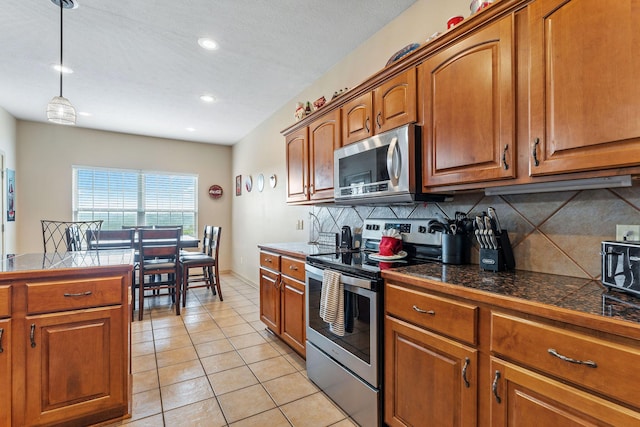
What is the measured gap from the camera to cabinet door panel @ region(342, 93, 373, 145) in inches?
81.6

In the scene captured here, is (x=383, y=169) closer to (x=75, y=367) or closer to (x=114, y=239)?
(x=75, y=367)

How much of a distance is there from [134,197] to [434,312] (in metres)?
5.77

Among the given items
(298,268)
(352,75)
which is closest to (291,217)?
(298,268)

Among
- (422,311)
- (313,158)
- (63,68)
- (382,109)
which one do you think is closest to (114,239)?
(63,68)

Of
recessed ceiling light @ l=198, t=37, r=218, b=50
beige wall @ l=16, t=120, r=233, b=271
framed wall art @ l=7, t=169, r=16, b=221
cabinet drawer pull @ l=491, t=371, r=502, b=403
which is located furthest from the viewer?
beige wall @ l=16, t=120, r=233, b=271

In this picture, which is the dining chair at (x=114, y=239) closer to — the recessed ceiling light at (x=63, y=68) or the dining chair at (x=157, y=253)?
the dining chair at (x=157, y=253)

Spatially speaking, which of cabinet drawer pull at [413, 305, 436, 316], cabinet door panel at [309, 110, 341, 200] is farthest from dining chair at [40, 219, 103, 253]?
cabinet drawer pull at [413, 305, 436, 316]

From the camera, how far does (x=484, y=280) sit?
52.3 inches

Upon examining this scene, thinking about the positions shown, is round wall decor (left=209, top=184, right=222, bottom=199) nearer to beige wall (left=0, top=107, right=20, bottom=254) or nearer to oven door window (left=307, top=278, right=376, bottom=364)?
beige wall (left=0, top=107, right=20, bottom=254)

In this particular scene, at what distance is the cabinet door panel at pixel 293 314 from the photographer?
93.5 inches

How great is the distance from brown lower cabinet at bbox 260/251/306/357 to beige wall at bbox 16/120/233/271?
12.2ft

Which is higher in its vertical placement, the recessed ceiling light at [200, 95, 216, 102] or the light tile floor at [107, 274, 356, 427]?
the recessed ceiling light at [200, 95, 216, 102]

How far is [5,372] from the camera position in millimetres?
1509

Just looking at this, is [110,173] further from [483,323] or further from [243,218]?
[483,323]
